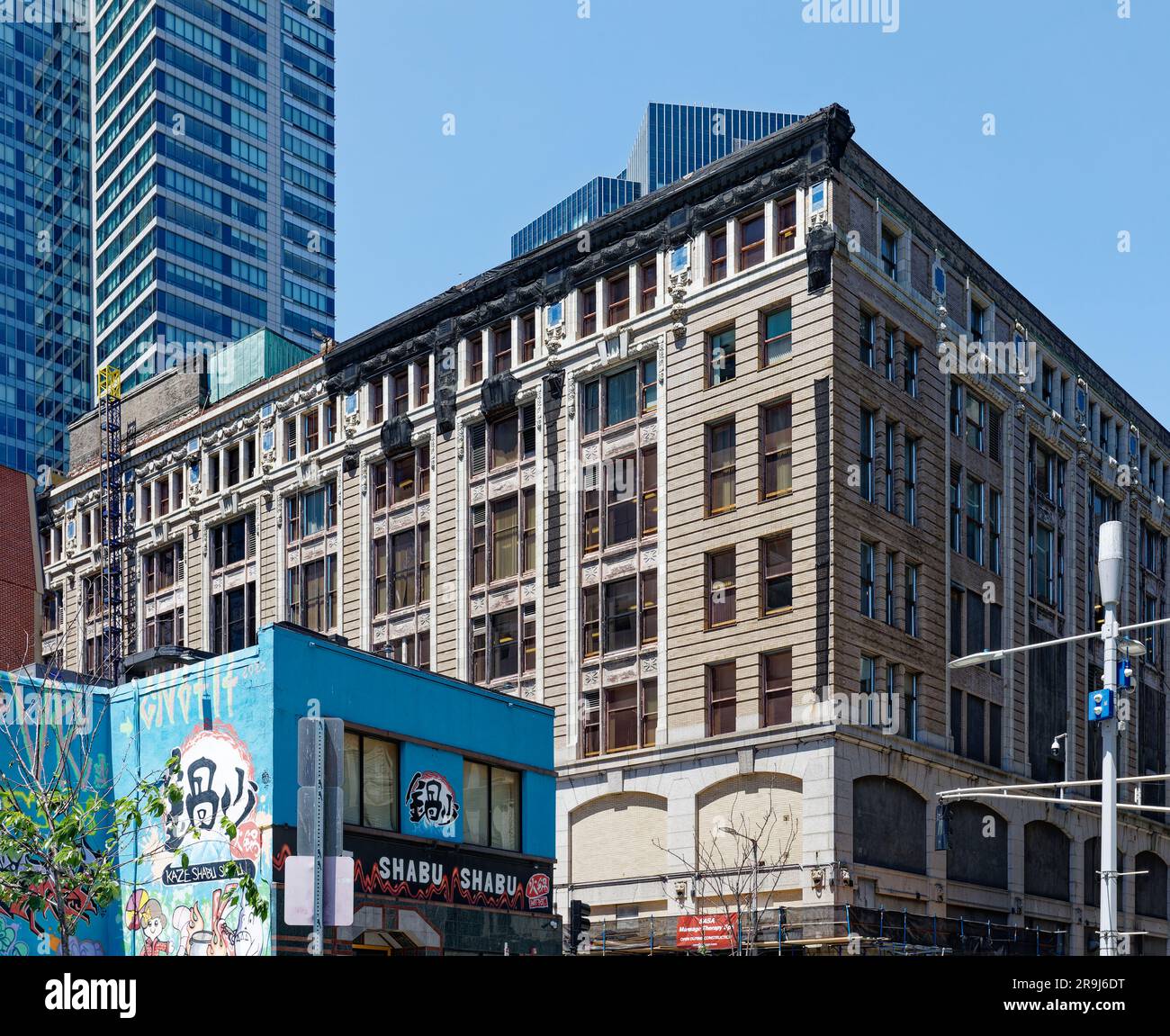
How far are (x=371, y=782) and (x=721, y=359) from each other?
25.0 m

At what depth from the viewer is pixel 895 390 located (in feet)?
183

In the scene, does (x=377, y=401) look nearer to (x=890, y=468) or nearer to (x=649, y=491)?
(x=649, y=491)

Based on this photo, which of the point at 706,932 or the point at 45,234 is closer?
the point at 706,932

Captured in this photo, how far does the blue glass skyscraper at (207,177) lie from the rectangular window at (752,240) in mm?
101385

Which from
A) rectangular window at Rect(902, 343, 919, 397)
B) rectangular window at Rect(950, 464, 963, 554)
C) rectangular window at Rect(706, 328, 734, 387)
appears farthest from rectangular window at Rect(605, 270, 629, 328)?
rectangular window at Rect(950, 464, 963, 554)

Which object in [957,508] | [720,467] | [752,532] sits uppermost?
[720,467]

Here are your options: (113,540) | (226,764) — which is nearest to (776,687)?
(226,764)

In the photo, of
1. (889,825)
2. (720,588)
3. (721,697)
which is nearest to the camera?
(889,825)

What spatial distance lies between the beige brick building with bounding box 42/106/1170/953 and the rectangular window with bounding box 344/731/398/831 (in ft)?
58.1

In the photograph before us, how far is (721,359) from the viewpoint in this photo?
5509 cm

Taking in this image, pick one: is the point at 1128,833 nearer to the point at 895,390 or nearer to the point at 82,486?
the point at 895,390

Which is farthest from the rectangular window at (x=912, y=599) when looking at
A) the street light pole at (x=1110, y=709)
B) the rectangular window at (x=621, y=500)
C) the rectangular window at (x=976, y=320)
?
the street light pole at (x=1110, y=709)

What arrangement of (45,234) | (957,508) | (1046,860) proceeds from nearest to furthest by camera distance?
(957,508)
(1046,860)
(45,234)
